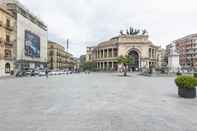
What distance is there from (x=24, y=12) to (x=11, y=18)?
33.1 feet

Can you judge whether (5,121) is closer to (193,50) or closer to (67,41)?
(67,41)

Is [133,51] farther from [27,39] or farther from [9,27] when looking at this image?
[9,27]

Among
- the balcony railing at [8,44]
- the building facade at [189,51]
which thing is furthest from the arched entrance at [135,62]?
the balcony railing at [8,44]

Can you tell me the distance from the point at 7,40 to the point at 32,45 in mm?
15329

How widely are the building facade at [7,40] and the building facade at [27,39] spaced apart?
178 cm

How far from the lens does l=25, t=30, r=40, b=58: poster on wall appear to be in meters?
57.9

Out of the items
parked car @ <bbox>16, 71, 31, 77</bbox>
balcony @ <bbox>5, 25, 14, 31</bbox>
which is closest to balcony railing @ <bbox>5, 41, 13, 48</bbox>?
balcony @ <bbox>5, 25, 14, 31</bbox>

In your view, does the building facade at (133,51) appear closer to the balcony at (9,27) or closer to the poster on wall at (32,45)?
the poster on wall at (32,45)

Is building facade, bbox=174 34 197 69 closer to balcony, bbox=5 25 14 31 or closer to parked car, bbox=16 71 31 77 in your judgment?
parked car, bbox=16 71 31 77

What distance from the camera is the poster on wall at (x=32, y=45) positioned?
57938mm

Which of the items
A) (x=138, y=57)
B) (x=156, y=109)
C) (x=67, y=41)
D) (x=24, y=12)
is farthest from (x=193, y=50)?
(x=156, y=109)

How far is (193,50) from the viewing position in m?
110

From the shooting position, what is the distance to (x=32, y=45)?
61.8m

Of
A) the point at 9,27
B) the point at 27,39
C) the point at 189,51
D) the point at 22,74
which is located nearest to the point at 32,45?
the point at 27,39
